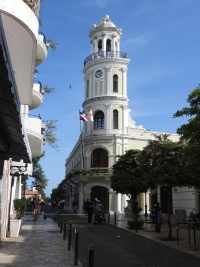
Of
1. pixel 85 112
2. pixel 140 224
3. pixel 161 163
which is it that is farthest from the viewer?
pixel 85 112

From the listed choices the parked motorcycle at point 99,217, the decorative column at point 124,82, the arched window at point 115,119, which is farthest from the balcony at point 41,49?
the decorative column at point 124,82

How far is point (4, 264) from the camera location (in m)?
8.69

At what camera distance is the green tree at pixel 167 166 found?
50.2 ft

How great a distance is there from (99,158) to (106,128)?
389 centimetres

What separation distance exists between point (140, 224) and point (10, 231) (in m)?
8.67

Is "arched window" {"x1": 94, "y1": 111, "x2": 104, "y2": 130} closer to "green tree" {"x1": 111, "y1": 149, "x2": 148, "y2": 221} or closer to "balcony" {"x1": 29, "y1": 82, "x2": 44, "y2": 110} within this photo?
"green tree" {"x1": 111, "y1": 149, "x2": 148, "y2": 221}

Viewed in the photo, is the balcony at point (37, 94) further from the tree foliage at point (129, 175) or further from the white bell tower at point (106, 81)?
the white bell tower at point (106, 81)

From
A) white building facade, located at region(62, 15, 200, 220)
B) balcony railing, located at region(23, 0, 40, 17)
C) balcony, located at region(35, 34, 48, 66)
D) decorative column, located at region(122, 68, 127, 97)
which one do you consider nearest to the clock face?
white building facade, located at region(62, 15, 200, 220)

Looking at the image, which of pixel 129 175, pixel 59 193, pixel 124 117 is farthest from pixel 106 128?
pixel 59 193

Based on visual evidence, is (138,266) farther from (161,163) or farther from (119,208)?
(119,208)

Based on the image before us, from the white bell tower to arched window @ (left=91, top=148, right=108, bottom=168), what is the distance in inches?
94.8

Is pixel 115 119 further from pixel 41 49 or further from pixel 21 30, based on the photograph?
pixel 21 30

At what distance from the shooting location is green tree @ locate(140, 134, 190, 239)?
602 inches

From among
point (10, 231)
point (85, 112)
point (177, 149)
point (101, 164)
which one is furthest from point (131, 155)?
point (85, 112)
